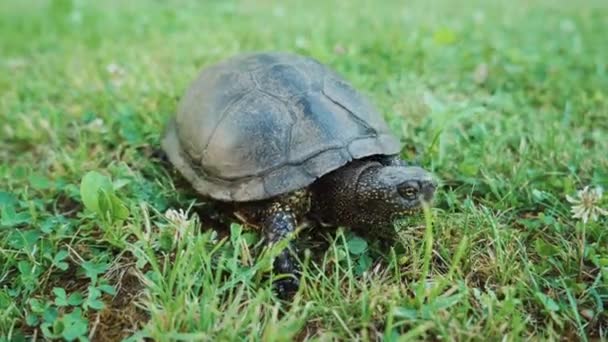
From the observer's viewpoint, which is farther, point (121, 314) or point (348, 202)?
point (348, 202)

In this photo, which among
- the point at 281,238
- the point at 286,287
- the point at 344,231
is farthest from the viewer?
the point at 344,231

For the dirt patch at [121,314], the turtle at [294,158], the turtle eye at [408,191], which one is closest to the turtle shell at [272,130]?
the turtle at [294,158]

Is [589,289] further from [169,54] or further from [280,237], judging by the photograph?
[169,54]

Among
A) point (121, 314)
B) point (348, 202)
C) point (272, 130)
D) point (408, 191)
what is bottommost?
point (121, 314)

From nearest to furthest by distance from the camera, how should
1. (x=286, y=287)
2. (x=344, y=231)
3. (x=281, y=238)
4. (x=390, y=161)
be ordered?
(x=286, y=287) < (x=281, y=238) < (x=344, y=231) < (x=390, y=161)

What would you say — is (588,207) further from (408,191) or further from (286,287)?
(286,287)

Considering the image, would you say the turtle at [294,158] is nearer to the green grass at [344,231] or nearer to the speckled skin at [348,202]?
the speckled skin at [348,202]

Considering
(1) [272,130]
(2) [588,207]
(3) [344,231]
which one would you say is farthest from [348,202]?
(2) [588,207]

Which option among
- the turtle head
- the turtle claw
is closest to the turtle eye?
the turtle head

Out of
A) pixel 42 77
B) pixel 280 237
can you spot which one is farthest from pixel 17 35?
pixel 280 237
